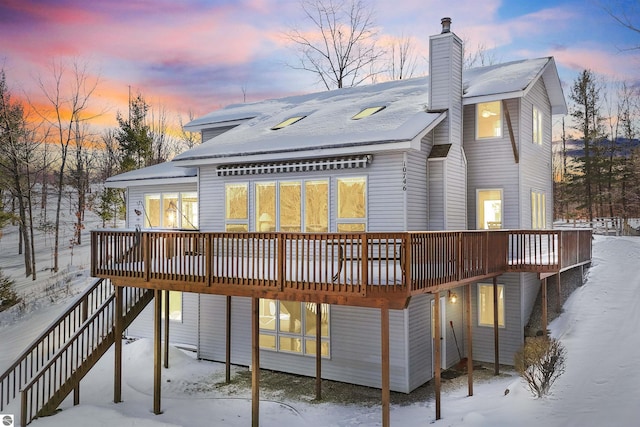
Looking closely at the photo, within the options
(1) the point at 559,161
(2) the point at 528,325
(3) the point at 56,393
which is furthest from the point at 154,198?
(1) the point at 559,161

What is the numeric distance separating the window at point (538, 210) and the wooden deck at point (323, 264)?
1.74 meters

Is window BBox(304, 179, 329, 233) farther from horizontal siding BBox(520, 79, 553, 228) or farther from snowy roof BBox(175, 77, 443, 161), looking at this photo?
horizontal siding BBox(520, 79, 553, 228)

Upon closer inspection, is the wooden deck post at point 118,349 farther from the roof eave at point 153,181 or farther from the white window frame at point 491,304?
the white window frame at point 491,304

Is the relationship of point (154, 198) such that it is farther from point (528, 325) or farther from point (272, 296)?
point (528, 325)

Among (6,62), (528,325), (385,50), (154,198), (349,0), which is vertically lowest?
(528,325)

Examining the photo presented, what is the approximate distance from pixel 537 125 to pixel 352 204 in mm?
8066

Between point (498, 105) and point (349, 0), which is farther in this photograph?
point (349, 0)

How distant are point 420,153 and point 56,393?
10107mm

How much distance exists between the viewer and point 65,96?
3036 cm

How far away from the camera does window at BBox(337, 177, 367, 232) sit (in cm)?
1202

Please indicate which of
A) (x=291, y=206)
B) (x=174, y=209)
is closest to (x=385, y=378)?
(x=291, y=206)

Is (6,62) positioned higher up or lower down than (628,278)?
higher up

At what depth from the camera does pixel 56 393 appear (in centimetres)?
1039

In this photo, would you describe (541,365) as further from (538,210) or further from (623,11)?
(623,11)
